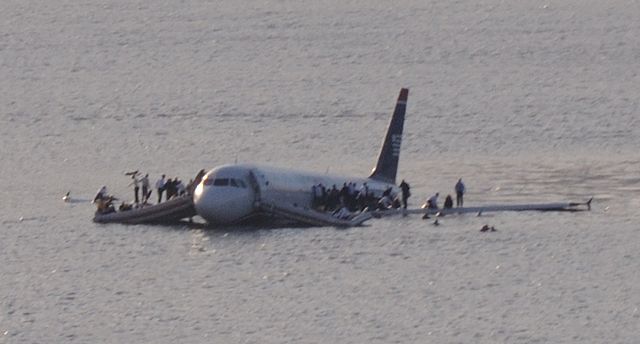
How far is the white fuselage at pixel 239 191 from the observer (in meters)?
75.8

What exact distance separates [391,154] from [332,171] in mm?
7834

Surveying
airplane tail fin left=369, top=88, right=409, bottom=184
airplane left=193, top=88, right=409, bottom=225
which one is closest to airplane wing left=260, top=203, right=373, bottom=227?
airplane left=193, top=88, right=409, bottom=225

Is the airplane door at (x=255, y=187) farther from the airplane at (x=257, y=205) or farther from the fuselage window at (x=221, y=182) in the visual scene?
the fuselage window at (x=221, y=182)

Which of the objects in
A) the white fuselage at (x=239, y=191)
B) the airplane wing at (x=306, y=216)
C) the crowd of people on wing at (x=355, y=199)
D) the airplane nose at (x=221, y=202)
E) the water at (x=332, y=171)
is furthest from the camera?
the crowd of people on wing at (x=355, y=199)

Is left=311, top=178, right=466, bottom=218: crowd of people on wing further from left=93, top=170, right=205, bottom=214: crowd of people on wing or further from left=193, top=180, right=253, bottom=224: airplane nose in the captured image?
left=93, top=170, right=205, bottom=214: crowd of people on wing

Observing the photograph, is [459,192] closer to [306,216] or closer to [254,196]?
[306,216]

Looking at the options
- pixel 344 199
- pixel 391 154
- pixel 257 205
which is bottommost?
pixel 257 205

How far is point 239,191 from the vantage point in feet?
250

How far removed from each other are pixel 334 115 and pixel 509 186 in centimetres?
3788

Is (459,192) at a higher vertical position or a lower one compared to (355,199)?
higher

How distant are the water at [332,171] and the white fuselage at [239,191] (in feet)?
3.01

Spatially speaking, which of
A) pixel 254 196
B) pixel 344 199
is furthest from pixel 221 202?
pixel 344 199

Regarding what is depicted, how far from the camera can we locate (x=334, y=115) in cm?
12750

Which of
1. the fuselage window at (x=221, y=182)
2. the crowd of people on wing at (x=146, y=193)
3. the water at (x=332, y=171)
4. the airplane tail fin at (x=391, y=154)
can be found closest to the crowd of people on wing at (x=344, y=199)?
the water at (x=332, y=171)
